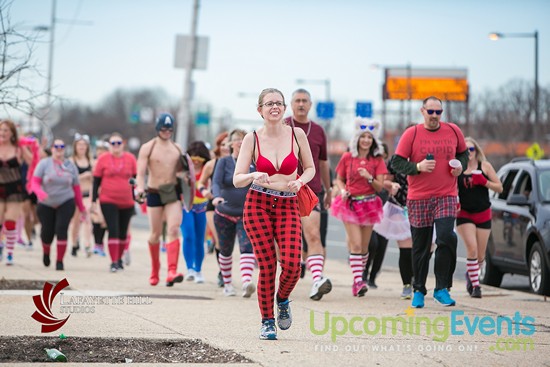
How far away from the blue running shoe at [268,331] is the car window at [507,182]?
23.2 ft

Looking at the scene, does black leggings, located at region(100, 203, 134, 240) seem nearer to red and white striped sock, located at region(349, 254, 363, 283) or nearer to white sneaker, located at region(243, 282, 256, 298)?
white sneaker, located at region(243, 282, 256, 298)

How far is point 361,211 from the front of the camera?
1257 centimetres

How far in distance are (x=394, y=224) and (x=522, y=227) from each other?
1.83 metres

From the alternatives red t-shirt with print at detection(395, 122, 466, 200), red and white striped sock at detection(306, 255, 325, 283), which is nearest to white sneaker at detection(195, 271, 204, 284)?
red and white striped sock at detection(306, 255, 325, 283)

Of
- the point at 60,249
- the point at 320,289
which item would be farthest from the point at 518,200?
the point at 60,249

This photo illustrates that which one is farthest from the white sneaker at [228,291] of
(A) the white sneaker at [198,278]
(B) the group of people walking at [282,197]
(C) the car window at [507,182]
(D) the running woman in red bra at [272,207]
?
(C) the car window at [507,182]

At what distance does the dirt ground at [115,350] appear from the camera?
7.43 meters

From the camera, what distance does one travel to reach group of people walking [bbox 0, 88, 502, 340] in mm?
8609

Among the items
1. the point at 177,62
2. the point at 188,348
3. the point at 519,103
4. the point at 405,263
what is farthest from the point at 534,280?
the point at 519,103

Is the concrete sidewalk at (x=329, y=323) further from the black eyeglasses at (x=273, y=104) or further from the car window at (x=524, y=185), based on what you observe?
the black eyeglasses at (x=273, y=104)

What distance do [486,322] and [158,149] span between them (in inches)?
207

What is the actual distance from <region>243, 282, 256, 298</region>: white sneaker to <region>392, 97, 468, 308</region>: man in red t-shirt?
182cm

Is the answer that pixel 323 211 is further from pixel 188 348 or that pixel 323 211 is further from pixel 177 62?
pixel 177 62

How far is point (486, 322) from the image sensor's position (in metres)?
9.70
